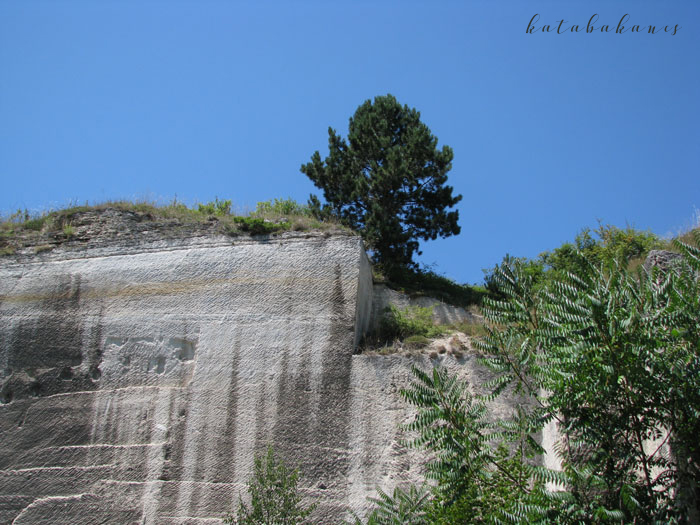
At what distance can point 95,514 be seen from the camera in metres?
9.96

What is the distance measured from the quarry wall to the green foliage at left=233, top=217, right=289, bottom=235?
211mm

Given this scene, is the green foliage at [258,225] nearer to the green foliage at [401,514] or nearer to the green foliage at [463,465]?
the green foliage at [401,514]

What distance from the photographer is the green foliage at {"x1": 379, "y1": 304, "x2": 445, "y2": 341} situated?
11117 mm

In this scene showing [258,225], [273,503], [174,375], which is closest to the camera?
[273,503]

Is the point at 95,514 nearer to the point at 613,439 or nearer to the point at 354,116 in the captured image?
the point at 613,439

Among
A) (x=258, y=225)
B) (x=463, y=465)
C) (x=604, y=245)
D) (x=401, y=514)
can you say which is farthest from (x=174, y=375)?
(x=604, y=245)

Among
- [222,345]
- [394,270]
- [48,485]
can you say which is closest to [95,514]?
[48,485]

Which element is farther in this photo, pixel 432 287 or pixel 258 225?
pixel 432 287

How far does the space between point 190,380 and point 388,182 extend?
7.23 meters

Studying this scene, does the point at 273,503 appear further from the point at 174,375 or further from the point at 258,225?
the point at 258,225

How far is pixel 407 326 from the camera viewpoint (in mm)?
11281

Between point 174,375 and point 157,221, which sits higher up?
point 157,221

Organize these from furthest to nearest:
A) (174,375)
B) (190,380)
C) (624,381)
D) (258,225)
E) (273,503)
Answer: (258,225) → (174,375) → (190,380) → (273,503) → (624,381)

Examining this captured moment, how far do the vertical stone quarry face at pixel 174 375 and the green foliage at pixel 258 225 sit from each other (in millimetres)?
252
